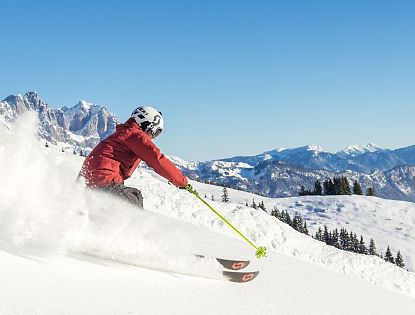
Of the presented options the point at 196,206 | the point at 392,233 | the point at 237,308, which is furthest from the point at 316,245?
the point at 392,233

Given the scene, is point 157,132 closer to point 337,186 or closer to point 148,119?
point 148,119

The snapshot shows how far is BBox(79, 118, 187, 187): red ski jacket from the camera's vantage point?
21.9ft

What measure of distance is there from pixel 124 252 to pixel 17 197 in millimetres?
1596

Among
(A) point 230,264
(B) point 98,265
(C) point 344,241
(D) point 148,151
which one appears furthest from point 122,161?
(C) point 344,241

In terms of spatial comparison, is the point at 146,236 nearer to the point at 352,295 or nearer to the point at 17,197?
the point at 17,197

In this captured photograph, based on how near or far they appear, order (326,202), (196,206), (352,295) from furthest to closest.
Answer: (326,202)
(196,206)
(352,295)

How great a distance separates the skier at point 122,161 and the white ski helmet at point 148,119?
0.47ft

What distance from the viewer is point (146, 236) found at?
6.82m

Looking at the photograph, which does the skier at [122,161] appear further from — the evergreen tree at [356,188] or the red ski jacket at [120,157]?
the evergreen tree at [356,188]

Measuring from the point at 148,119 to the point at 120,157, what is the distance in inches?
31.9

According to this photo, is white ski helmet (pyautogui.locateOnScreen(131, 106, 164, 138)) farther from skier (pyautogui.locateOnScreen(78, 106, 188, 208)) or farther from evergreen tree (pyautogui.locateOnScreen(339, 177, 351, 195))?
evergreen tree (pyautogui.locateOnScreen(339, 177, 351, 195))

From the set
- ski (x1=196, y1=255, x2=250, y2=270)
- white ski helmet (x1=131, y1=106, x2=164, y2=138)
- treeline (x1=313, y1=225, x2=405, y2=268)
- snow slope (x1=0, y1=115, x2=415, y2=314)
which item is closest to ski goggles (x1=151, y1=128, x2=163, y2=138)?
white ski helmet (x1=131, y1=106, x2=164, y2=138)

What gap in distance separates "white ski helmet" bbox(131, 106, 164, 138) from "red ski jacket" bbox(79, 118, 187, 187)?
0.84ft

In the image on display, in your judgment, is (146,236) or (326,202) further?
(326,202)
